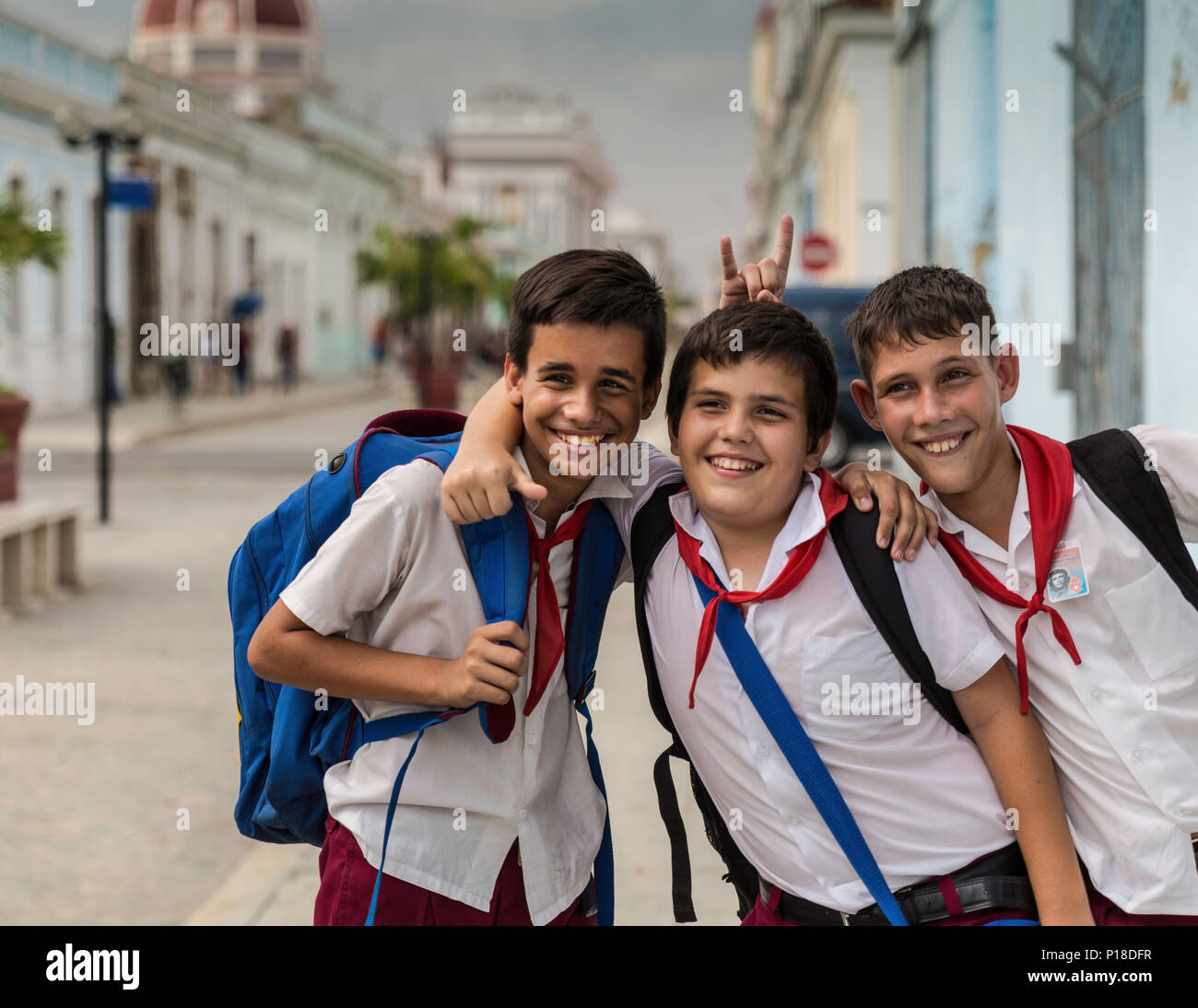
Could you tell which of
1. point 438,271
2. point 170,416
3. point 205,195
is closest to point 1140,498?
point 170,416

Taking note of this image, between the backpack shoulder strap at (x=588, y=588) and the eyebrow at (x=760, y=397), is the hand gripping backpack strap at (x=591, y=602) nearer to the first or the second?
the backpack shoulder strap at (x=588, y=588)

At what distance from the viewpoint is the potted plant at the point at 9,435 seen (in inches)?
373

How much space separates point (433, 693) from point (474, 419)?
44 centimetres

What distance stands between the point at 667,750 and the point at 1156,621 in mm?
732

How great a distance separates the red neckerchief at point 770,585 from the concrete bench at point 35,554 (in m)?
7.08

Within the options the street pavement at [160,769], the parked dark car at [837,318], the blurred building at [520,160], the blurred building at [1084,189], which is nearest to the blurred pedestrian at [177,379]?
the parked dark car at [837,318]

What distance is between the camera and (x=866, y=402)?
7.54ft

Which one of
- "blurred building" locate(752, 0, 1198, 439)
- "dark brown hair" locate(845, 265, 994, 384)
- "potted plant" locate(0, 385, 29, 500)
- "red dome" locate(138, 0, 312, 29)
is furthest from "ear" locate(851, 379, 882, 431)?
"red dome" locate(138, 0, 312, 29)

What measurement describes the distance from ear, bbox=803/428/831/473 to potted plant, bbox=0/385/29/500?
833cm

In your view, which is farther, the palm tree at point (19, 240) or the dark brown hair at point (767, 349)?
the palm tree at point (19, 240)

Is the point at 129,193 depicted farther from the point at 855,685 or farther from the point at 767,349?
the point at 855,685
